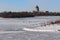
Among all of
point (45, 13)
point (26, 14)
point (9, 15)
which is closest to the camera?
point (9, 15)

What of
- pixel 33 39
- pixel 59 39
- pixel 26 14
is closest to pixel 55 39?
pixel 59 39

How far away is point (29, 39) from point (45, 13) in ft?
371

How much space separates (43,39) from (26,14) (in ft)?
324

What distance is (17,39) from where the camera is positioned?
40.0 feet

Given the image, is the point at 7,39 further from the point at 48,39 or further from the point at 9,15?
the point at 9,15

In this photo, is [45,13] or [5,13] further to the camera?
[45,13]

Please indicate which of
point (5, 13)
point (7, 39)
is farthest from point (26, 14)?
point (7, 39)

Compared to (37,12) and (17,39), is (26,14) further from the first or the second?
(17,39)

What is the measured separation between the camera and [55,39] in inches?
478

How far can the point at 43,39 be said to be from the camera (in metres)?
12.2

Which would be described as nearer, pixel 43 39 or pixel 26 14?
pixel 43 39

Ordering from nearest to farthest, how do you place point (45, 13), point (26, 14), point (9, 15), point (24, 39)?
point (24, 39)
point (9, 15)
point (26, 14)
point (45, 13)

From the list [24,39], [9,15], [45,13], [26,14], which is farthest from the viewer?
[45,13]

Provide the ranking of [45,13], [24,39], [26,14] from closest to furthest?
[24,39], [26,14], [45,13]
